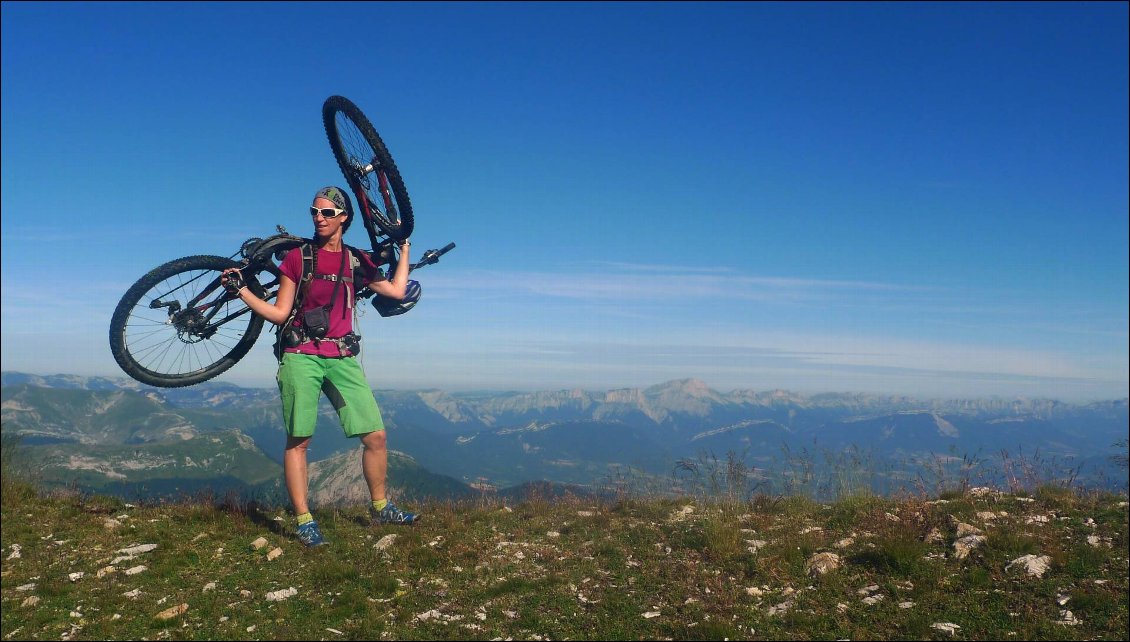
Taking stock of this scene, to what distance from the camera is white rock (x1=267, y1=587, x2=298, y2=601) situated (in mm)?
6184

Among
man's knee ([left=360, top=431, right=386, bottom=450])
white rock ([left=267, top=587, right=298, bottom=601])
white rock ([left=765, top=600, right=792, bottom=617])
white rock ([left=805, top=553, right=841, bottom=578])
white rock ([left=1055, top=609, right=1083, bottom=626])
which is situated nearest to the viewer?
white rock ([left=1055, top=609, right=1083, bottom=626])

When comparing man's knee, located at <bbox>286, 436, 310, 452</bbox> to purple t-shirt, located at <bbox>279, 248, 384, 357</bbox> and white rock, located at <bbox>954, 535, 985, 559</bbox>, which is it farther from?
white rock, located at <bbox>954, 535, 985, 559</bbox>

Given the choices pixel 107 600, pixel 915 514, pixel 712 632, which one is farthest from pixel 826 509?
pixel 107 600

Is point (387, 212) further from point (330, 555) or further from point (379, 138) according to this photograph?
point (330, 555)

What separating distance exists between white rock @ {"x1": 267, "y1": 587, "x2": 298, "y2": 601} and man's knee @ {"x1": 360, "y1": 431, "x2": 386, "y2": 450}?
198 cm

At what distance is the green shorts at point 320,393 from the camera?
23.6ft

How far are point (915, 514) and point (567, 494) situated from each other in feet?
20.5

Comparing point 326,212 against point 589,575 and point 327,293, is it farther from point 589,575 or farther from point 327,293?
point 589,575

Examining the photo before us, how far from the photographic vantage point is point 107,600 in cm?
618

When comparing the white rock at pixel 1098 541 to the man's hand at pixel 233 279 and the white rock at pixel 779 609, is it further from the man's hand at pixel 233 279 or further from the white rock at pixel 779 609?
the man's hand at pixel 233 279

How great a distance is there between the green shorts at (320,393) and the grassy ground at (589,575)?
5.41 ft

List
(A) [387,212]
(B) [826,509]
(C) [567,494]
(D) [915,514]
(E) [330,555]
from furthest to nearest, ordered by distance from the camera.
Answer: (C) [567,494]
(B) [826,509]
(A) [387,212]
(D) [915,514]
(E) [330,555]

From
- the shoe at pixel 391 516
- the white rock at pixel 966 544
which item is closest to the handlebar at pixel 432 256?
the shoe at pixel 391 516

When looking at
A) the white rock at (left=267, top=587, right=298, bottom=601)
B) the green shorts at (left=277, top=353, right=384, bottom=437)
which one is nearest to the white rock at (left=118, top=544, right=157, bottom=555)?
the green shorts at (left=277, top=353, right=384, bottom=437)
